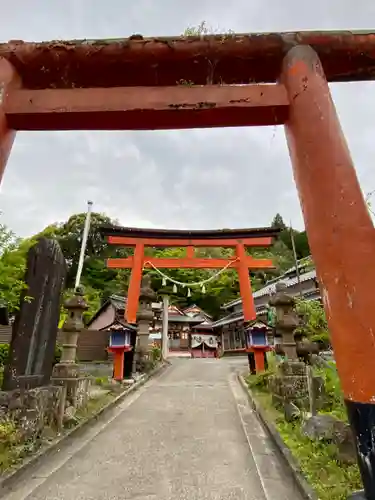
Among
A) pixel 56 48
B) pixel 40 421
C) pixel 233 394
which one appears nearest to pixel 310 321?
pixel 233 394

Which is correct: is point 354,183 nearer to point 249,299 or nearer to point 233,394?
point 233,394

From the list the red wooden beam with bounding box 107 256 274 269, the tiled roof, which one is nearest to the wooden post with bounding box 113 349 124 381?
the red wooden beam with bounding box 107 256 274 269

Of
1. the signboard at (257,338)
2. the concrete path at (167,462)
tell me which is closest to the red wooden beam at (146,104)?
the concrete path at (167,462)

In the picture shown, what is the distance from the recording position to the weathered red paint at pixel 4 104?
3074 millimetres

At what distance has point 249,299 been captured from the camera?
1628 centimetres

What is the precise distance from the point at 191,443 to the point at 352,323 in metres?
4.33

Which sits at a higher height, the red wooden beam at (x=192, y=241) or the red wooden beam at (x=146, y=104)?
the red wooden beam at (x=192, y=241)

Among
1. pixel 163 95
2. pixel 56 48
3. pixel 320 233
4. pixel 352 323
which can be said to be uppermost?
pixel 56 48

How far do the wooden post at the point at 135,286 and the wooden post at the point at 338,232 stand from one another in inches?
526

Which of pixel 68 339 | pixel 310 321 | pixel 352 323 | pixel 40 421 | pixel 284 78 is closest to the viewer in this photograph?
pixel 352 323

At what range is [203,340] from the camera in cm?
3497

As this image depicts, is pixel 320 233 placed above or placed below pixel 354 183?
below

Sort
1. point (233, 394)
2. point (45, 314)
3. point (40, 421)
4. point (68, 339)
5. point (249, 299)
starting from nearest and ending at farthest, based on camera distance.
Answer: point (40, 421), point (45, 314), point (68, 339), point (233, 394), point (249, 299)

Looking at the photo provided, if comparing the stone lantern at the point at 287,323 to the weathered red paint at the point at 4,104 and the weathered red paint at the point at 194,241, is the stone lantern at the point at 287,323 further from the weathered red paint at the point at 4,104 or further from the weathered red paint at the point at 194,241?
the weathered red paint at the point at 194,241
